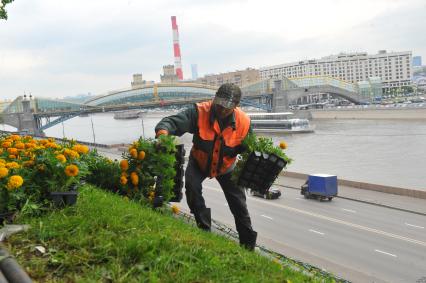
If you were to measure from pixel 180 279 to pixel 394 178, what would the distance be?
25.2 meters

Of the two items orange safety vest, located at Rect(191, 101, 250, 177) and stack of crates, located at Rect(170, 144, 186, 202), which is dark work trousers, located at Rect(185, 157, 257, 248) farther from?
stack of crates, located at Rect(170, 144, 186, 202)

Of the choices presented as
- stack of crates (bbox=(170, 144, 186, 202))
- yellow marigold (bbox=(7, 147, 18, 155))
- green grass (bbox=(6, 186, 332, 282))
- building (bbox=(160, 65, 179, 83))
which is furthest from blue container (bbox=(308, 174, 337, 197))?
building (bbox=(160, 65, 179, 83))

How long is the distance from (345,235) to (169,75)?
122674mm

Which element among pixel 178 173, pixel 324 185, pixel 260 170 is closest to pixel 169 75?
pixel 324 185

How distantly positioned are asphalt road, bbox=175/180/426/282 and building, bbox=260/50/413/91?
108650 mm

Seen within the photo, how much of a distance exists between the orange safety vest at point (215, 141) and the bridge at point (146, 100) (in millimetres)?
49635

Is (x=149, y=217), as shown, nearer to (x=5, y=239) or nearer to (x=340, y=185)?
(x=5, y=239)

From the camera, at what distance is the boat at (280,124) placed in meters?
52.8

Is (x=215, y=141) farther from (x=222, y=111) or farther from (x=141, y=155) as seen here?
(x=141, y=155)

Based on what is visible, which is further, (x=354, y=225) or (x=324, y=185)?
(x=324, y=185)

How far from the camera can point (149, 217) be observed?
313 cm

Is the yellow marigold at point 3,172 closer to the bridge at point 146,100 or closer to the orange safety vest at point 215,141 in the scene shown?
the orange safety vest at point 215,141

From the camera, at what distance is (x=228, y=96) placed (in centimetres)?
363

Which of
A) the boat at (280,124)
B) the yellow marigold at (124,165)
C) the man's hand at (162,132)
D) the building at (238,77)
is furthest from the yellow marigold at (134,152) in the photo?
the building at (238,77)
